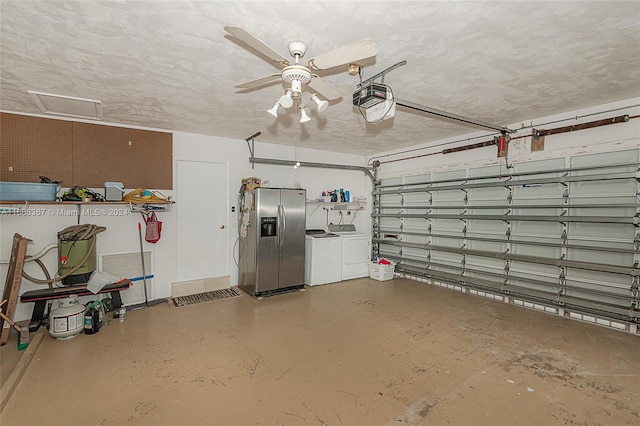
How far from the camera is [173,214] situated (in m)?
4.81

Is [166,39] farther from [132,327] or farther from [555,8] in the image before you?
[132,327]

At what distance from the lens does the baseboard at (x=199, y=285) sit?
4.83 metres

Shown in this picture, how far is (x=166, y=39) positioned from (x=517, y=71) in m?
3.04

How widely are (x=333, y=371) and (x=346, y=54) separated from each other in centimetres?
264

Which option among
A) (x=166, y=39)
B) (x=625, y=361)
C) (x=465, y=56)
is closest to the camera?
(x=166, y=39)

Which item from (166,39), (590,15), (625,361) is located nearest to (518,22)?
(590,15)

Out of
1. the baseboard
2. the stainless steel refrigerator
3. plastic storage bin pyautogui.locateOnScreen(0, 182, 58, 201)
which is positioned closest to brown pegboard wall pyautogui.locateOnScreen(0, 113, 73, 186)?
plastic storage bin pyautogui.locateOnScreen(0, 182, 58, 201)

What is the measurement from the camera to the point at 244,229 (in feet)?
16.9

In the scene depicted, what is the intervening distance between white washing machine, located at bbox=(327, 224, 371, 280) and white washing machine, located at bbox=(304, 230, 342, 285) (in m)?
0.13

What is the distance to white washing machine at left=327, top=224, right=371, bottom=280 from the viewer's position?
5961 mm

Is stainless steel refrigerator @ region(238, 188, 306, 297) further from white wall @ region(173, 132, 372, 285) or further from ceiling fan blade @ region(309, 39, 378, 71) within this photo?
ceiling fan blade @ region(309, 39, 378, 71)

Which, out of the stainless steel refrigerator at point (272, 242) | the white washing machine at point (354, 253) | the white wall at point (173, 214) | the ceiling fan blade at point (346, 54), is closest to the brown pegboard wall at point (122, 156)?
the white wall at point (173, 214)

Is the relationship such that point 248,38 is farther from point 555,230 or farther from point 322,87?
point 555,230

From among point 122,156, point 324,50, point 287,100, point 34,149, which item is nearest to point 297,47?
point 287,100
